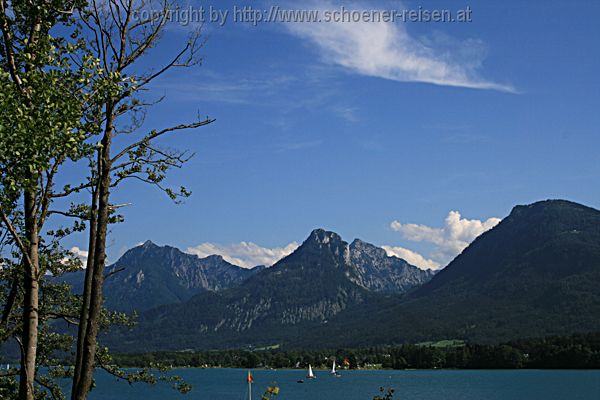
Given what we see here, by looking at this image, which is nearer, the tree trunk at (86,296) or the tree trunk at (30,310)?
the tree trunk at (86,296)

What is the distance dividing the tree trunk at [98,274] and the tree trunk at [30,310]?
1279mm

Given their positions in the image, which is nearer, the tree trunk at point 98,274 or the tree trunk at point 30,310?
the tree trunk at point 98,274

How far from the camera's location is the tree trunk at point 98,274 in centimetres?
1135

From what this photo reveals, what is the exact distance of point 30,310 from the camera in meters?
12.6

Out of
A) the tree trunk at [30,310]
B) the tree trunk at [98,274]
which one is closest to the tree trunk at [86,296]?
the tree trunk at [98,274]

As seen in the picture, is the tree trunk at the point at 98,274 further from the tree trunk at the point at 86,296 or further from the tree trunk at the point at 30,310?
the tree trunk at the point at 30,310

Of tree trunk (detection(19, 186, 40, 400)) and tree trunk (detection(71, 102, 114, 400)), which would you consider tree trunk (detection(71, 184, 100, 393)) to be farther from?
tree trunk (detection(19, 186, 40, 400))

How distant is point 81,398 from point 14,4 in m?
7.61

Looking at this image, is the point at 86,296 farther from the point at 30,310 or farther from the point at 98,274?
the point at 30,310

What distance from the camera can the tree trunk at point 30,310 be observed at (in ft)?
40.3

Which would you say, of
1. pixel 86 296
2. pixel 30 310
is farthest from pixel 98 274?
pixel 30 310

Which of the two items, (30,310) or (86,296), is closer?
(86,296)

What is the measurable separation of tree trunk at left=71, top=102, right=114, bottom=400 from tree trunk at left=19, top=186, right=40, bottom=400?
1.28 meters

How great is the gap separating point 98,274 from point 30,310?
180 cm
